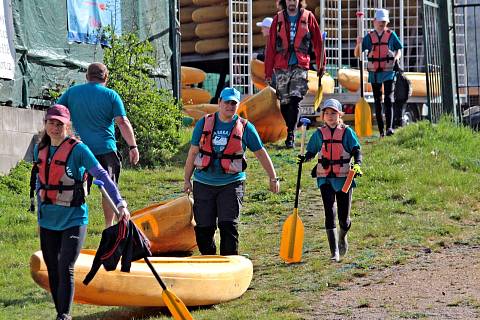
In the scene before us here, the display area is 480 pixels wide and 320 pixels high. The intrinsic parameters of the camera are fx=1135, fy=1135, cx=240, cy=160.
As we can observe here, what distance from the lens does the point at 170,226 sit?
10883mm

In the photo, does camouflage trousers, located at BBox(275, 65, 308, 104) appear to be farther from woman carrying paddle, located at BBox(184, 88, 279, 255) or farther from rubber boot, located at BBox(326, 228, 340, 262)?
woman carrying paddle, located at BBox(184, 88, 279, 255)

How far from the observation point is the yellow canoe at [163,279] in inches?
333

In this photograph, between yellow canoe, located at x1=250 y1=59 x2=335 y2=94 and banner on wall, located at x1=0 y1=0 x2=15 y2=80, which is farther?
yellow canoe, located at x1=250 y1=59 x2=335 y2=94

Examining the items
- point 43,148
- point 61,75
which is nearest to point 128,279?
point 43,148

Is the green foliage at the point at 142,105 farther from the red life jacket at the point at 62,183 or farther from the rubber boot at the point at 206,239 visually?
the red life jacket at the point at 62,183

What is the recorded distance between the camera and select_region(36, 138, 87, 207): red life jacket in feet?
26.7

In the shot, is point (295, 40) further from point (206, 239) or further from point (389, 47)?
point (206, 239)

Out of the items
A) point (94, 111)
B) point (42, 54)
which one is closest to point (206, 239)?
point (94, 111)

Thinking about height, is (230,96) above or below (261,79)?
below

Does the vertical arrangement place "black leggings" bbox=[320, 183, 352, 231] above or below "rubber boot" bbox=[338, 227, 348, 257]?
above

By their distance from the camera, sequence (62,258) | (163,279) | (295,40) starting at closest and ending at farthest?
1. (62,258)
2. (163,279)
3. (295,40)

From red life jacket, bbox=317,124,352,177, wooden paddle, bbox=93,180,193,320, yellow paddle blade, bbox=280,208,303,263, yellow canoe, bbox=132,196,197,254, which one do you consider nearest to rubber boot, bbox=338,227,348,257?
yellow paddle blade, bbox=280,208,303,263

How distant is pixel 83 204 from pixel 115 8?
382 inches

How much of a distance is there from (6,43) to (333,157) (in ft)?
18.9
